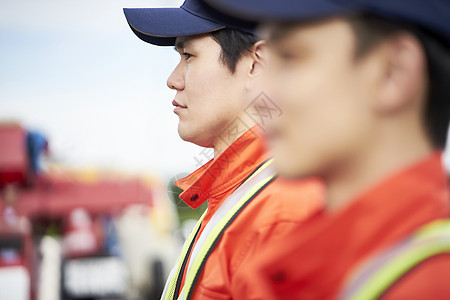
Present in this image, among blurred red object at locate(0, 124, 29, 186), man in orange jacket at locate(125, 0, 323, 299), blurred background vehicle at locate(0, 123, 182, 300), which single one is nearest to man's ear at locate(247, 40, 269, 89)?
man in orange jacket at locate(125, 0, 323, 299)

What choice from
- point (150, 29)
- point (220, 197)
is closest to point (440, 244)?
point (220, 197)

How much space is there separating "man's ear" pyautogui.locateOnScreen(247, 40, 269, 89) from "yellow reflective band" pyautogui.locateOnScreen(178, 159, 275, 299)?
38 cm

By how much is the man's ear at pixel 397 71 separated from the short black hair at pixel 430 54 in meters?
0.02

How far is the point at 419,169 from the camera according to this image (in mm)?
860

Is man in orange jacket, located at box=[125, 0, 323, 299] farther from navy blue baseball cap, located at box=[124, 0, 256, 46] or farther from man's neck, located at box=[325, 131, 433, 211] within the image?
man's neck, located at box=[325, 131, 433, 211]

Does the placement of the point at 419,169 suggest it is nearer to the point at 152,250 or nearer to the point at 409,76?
the point at 409,76

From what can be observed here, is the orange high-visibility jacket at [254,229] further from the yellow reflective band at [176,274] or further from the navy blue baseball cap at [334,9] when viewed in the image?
the navy blue baseball cap at [334,9]

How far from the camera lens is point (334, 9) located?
0.84 metres

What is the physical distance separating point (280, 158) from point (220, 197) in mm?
838

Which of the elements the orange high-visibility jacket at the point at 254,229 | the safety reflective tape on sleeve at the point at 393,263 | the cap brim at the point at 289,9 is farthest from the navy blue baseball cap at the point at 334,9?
the orange high-visibility jacket at the point at 254,229

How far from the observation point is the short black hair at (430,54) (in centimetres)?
86

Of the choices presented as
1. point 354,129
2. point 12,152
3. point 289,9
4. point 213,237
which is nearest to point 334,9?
point 289,9

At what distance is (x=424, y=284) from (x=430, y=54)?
359mm

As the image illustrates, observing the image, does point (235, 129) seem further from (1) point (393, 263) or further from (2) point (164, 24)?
(1) point (393, 263)
